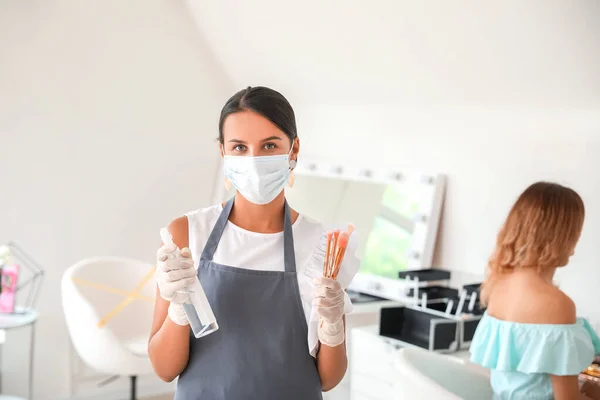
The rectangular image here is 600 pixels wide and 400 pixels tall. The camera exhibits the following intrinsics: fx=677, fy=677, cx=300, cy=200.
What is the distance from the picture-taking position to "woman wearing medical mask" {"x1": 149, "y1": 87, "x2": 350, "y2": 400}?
4.32 feet

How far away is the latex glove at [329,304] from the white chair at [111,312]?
5.81 feet

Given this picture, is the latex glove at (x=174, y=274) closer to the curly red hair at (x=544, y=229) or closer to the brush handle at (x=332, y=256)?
the brush handle at (x=332, y=256)

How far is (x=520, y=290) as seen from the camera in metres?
1.79

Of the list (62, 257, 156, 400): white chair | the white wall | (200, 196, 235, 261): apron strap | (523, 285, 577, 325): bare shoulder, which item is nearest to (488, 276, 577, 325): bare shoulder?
(523, 285, 577, 325): bare shoulder

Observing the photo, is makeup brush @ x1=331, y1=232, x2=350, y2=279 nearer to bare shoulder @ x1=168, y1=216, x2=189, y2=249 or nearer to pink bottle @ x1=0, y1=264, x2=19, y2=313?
bare shoulder @ x1=168, y1=216, x2=189, y2=249

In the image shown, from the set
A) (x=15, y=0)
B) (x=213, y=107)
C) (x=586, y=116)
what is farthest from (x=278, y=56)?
(x=586, y=116)

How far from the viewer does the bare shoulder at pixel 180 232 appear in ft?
4.56

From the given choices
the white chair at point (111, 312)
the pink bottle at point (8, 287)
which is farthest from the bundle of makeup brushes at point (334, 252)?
the pink bottle at point (8, 287)

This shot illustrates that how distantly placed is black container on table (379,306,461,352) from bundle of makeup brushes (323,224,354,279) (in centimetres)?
117

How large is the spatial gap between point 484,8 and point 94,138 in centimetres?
216

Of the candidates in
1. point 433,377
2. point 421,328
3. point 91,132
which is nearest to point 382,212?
point 421,328

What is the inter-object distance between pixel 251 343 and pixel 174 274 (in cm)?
21

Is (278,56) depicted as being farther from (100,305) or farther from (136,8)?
(100,305)

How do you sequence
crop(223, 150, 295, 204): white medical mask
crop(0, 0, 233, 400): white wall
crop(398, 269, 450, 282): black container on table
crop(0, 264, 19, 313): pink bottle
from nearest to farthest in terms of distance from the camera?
crop(223, 150, 295, 204): white medical mask
crop(398, 269, 450, 282): black container on table
crop(0, 264, 19, 313): pink bottle
crop(0, 0, 233, 400): white wall
